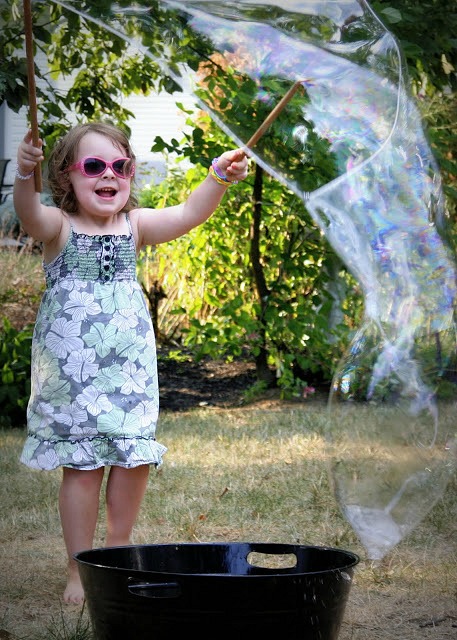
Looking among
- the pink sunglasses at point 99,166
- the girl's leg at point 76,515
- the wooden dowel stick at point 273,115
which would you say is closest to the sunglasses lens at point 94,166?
the pink sunglasses at point 99,166

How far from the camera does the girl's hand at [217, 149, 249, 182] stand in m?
2.66

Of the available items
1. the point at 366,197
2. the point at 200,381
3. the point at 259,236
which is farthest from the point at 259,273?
the point at 366,197

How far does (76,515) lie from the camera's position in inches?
102

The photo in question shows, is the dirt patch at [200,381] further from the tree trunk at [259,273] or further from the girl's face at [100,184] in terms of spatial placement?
the girl's face at [100,184]

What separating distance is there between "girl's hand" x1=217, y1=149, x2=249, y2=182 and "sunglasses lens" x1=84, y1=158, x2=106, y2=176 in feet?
1.00

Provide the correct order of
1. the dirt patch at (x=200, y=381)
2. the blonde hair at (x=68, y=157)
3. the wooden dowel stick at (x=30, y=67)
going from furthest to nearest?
1. the dirt patch at (x=200, y=381)
2. the blonde hair at (x=68, y=157)
3. the wooden dowel stick at (x=30, y=67)

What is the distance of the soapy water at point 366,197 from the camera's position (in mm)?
2705

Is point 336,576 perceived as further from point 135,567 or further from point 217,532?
point 217,532

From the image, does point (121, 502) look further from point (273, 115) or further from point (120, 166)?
point (273, 115)

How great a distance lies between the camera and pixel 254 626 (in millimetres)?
1818

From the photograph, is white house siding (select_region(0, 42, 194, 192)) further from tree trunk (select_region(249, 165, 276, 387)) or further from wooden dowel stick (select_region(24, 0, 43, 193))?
wooden dowel stick (select_region(24, 0, 43, 193))

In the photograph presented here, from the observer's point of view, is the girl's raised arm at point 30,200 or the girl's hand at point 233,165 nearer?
the girl's raised arm at point 30,200

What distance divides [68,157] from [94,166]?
0.14 meters

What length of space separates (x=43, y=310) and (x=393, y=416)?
3.23 ft
